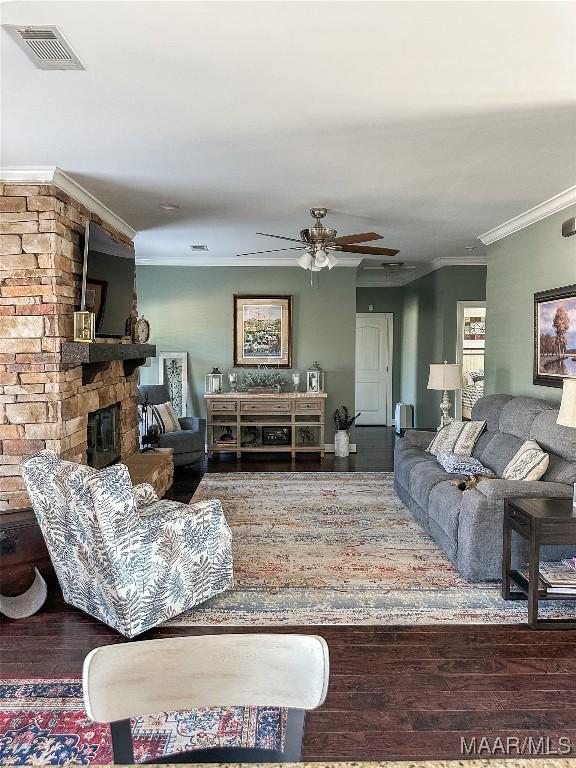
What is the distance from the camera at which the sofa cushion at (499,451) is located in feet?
15.2

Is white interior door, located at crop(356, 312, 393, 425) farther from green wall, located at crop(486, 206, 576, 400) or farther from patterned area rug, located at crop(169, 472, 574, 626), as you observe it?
patterned area rug, located at crop(169, 472, 574, 626)

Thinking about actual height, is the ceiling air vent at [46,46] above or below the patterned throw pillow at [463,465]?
above

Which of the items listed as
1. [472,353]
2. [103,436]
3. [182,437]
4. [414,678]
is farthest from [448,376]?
[472,353]

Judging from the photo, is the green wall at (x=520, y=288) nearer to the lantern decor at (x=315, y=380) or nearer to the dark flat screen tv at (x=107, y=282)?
the lantern decor at (x=315, y=380)

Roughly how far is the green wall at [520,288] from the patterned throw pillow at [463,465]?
844 mm

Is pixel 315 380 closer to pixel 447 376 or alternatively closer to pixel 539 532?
pixel 447 376

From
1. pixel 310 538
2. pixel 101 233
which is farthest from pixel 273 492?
pixel 101 233

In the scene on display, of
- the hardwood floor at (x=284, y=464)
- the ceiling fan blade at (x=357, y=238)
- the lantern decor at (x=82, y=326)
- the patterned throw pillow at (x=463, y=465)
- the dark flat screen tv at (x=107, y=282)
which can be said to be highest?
the ceiling fan blade at (x=357, y=238)

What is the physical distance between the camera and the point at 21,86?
2656mm

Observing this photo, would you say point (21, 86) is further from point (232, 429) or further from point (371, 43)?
point (232, 429)

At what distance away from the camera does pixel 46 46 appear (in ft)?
7.52

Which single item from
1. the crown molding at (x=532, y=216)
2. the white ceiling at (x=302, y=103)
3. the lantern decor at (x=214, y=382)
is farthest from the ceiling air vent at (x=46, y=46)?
the lantern decor at (x=214, y=382)

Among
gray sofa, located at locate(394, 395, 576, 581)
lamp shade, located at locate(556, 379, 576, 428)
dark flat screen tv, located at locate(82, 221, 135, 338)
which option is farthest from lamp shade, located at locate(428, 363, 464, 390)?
dark flat screen tv, located at locate(82, 221, 135, 338)

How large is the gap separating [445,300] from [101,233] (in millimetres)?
5326
